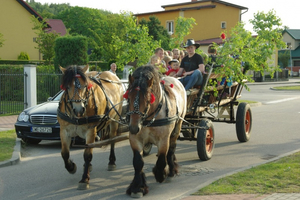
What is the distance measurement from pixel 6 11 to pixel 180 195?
1435 inches

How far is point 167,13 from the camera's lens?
159 feet

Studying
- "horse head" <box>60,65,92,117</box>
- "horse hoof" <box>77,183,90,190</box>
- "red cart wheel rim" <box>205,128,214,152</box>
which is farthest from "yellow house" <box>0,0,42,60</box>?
"horse hoof" <box>77,183,90,190</box>

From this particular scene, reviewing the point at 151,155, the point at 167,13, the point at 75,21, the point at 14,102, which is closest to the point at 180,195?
the point at 151,155

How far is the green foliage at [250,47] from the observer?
9.58m

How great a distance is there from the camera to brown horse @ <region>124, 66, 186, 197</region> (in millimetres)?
5914

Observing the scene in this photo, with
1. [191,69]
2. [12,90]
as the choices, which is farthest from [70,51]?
[191,69]

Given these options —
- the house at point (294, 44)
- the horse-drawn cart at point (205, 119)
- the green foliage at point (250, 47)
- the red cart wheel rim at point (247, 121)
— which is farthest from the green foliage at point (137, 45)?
the house at point (294, 44)

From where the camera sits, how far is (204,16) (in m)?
48.9

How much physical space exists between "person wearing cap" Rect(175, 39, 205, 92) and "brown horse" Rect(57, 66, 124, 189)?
6.26ft

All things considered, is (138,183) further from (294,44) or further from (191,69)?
(294,44)

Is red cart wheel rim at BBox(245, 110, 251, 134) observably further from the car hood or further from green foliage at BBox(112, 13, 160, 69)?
the car hood

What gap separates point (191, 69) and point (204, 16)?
41.1 metres

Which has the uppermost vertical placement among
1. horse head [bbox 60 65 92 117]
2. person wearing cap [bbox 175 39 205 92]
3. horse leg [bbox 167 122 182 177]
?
person wearing cap [bbox 175 39 205 92]

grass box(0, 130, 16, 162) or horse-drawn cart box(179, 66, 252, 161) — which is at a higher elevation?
horse-drawn cart box(179, 66, 252, 161)
